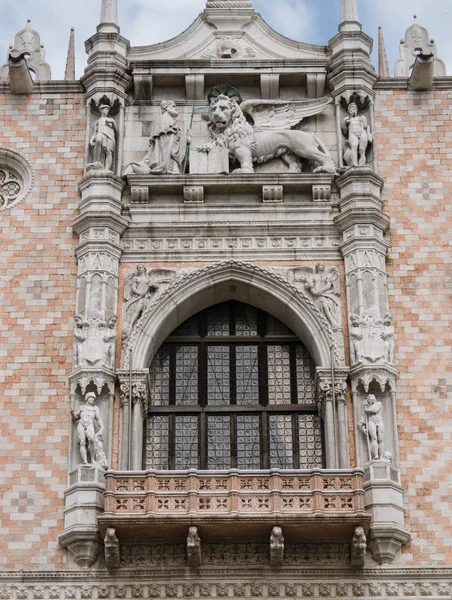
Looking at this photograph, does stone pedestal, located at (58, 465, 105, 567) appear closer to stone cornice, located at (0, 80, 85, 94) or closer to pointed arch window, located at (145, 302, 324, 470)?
pointed arch window, located at (145, 302, 324, 470)

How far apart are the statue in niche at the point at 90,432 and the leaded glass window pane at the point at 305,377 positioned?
3.40 m

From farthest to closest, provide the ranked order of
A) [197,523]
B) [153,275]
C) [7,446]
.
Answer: [153,275] → [7,446] → [197,523]

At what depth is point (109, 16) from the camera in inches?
1019

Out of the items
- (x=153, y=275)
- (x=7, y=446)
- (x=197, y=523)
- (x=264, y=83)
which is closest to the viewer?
(x=197, y=523)

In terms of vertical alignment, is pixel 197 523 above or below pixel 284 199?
below

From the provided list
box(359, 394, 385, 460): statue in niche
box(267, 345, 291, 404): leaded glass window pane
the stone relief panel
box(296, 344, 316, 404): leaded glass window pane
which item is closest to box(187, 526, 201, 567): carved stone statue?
the stone relief panel

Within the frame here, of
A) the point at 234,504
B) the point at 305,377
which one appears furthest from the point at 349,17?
the point at 234,504

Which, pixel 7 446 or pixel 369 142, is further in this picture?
pixel 369 142

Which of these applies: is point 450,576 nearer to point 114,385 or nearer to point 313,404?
point 313,404

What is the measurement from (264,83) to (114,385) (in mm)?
6606

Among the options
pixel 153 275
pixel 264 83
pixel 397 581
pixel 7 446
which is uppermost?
pixel 264 83

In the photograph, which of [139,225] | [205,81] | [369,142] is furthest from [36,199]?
[369,142]

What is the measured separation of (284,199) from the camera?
2406 cm

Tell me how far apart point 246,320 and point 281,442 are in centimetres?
232
